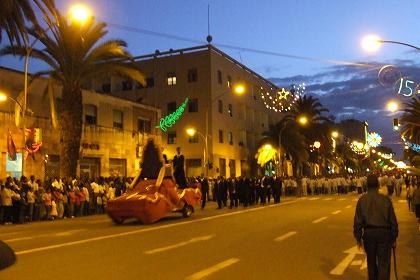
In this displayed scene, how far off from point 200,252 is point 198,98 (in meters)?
42.5

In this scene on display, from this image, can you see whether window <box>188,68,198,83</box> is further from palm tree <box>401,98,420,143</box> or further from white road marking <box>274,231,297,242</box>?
white road marking <box>274,231,297,242</box>

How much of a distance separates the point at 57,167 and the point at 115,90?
2610 cm

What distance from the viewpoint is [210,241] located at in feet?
46.3

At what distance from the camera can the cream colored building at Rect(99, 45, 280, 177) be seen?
176 feet

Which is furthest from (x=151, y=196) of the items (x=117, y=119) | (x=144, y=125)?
(x=144, y=125)

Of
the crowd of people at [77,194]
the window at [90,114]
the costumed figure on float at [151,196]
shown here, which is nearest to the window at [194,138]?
the crowd of people at [77,194]

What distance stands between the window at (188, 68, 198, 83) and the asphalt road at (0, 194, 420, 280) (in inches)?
1428

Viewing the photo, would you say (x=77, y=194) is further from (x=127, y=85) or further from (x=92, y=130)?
(x=127, y=85)

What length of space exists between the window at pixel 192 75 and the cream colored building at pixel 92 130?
9.09m

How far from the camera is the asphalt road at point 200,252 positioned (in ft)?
31.2

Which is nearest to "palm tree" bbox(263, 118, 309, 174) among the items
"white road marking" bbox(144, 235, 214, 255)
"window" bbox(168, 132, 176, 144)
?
"window" bbox(168, 132, 176, 144)

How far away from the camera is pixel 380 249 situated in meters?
7.32

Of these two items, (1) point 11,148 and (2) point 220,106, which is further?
(2) point 220,106

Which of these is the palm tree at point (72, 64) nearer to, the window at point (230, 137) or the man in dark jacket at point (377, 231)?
the man in dark jacket at point (377, 231)
